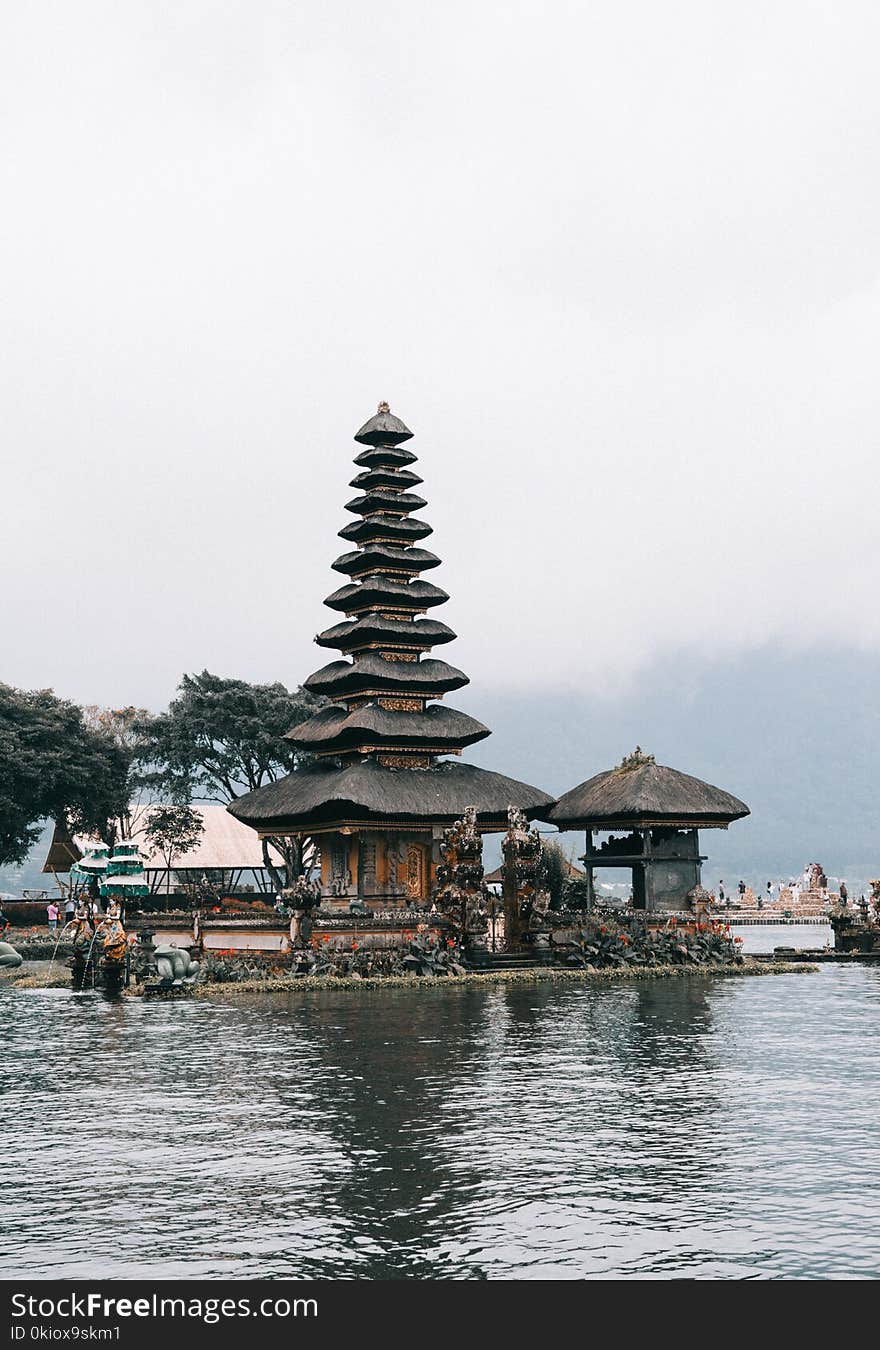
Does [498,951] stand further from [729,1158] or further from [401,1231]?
[401,1231]

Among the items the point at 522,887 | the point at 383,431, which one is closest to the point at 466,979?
the point at 522,887

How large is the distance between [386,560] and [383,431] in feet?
21.4

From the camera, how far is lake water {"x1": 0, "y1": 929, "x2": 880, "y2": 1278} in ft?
39.8

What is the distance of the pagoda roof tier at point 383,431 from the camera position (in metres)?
62.6

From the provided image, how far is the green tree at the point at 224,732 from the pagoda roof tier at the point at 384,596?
624 inches

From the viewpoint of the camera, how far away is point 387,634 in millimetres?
58312

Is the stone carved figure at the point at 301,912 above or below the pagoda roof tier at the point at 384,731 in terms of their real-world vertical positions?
below

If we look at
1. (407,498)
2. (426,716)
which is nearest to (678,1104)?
(426,716)

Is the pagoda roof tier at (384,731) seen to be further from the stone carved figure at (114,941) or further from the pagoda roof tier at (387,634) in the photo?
the stone carved figure at (114,941)

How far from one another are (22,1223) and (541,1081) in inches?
402

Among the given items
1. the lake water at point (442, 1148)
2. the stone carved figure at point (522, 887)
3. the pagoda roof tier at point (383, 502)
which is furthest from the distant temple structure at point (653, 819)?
the lake water at point (442, 1148)

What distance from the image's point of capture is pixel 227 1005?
35.0 meters

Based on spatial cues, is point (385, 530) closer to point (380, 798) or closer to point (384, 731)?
point (384, 731)

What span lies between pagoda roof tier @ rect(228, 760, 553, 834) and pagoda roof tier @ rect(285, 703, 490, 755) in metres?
0.90
